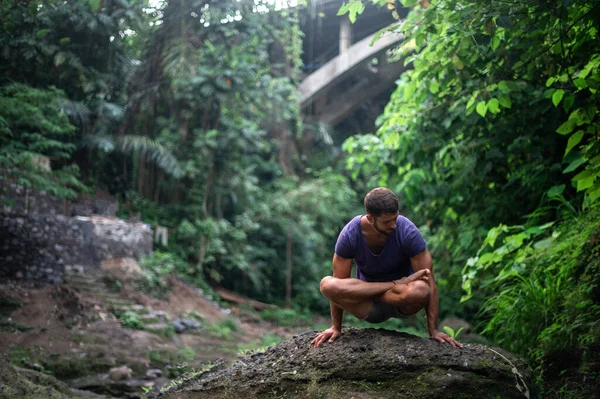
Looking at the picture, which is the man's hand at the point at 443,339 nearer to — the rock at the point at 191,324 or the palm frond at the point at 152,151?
the rock at the point at 191,324

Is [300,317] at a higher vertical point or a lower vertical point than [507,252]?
lower

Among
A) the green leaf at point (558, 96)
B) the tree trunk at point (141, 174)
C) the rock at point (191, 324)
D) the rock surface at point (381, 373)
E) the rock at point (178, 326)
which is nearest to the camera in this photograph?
the rock surface at point (381, 373)

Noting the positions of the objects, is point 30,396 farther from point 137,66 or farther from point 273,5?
point 273,5

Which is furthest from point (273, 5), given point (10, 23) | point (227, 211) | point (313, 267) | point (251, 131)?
point (10, 23)

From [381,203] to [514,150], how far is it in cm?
274

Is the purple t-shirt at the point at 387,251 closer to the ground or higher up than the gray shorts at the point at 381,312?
higher up

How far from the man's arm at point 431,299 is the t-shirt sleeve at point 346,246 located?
15.5 inches

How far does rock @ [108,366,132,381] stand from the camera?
7.18 meters

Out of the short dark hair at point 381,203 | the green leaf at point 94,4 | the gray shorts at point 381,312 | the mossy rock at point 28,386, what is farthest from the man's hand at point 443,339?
the green leaf at point 94,4

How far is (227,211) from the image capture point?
52.7ft

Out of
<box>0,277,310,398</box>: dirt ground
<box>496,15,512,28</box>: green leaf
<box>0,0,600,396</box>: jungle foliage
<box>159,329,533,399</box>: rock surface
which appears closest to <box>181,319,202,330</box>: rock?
<box>0,277,310,398</box>: dirt ground

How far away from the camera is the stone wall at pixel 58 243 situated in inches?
347

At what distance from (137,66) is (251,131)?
3.32 m

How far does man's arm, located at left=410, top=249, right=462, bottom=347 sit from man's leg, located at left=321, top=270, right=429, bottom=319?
0.22 ft
